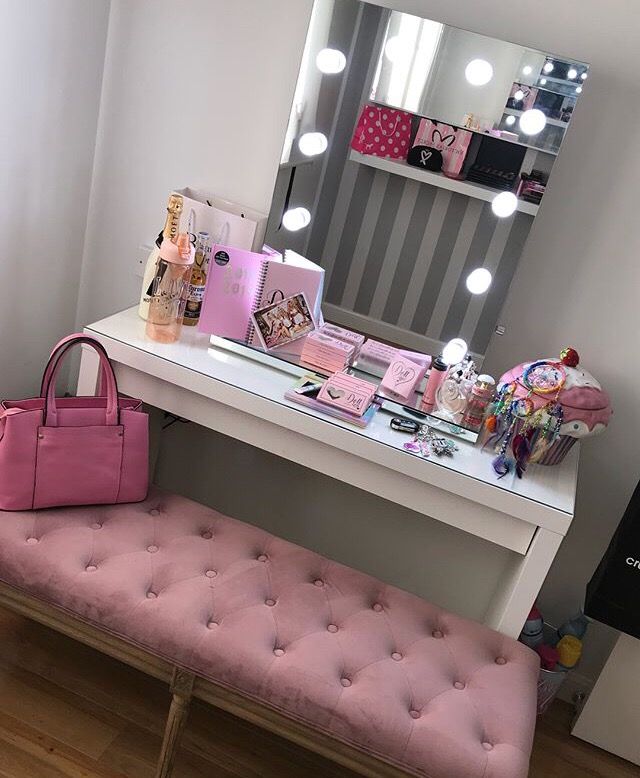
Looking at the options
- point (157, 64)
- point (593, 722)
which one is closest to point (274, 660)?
point (593, 722)

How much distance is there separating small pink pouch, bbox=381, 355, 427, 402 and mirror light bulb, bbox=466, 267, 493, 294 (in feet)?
0.72

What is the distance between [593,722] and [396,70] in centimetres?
168

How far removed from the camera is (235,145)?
2062mm

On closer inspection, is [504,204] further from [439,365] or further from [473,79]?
[439,365]

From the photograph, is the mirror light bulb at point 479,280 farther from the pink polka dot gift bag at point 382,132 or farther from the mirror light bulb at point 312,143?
the mirror light bulb at point 312,143

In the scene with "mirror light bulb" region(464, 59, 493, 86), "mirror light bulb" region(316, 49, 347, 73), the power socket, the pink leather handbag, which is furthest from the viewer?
the power socket

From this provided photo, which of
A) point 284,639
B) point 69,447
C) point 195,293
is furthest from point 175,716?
point 195,293

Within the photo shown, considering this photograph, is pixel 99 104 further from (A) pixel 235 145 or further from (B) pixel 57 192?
(A) pixel 235 145

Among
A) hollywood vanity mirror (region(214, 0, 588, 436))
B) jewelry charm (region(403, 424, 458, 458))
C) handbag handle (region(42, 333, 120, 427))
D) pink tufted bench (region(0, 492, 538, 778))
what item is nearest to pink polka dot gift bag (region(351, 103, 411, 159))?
hollywood vanity mirror (region(214, 0, 588, 436))

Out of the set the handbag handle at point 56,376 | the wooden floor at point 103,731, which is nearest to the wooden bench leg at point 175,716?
the wooden floor at point 103,731

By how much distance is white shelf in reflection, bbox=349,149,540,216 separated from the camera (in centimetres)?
182

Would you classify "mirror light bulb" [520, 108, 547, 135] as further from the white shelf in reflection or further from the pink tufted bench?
the pink tufted bench

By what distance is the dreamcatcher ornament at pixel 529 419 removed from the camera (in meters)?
1.74

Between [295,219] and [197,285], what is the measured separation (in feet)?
0.96
